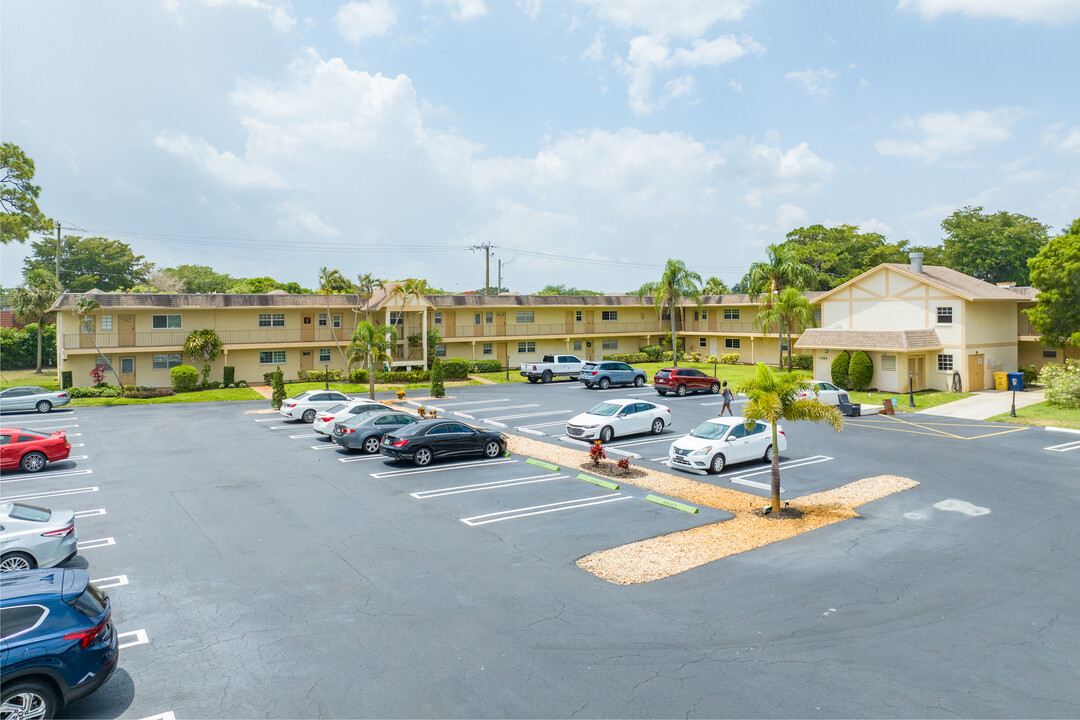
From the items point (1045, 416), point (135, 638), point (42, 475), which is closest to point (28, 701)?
point (135, 638)

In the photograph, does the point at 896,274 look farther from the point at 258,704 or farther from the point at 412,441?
the point at 258,704

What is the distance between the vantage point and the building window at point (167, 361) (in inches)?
1745

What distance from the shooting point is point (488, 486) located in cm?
1950

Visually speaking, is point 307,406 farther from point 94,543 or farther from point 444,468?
point 94,543

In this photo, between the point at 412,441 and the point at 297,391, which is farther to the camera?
the point at 297,391

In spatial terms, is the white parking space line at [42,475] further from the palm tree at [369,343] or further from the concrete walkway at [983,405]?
the concrete walkway at [983,405]

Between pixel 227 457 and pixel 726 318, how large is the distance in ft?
155

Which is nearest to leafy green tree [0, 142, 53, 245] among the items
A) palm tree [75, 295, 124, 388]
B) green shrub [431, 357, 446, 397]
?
palm tree [75, 295, 124, 388]

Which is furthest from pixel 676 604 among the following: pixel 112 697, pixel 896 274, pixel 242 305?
pixel 242 305

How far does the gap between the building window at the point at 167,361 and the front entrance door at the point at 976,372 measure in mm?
49893

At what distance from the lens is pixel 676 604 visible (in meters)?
11.5

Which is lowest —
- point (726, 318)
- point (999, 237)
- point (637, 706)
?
point (637, 706)

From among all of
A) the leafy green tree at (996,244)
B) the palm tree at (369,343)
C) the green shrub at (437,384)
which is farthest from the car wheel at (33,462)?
the leafy green tree at (996,244)

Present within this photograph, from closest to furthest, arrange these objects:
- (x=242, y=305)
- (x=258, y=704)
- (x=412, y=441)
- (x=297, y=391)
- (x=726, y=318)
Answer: (x=258, y=704) < (x=412, y=441) < (x=297, y=391) < (x=242, y=305) < (x=726, y=318)
